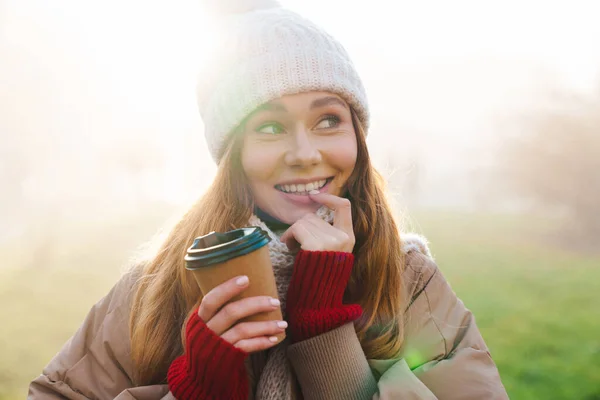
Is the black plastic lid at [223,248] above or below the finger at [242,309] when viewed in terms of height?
above

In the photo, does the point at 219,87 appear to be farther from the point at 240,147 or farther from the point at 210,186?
→ the point at 210,186

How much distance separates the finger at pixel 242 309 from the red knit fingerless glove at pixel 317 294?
0.19 metres

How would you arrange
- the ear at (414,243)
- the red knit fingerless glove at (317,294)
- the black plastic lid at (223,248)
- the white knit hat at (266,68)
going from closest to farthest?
the black plastic lid at (223,248), the red knit fingerless glove at (317,294), the white knit hat at (266,68), the ear at (414,243)

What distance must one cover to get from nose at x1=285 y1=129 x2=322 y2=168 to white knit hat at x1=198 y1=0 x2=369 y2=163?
0.16 metres

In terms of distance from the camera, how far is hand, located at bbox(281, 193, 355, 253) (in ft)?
5.32

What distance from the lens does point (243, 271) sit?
1350mm

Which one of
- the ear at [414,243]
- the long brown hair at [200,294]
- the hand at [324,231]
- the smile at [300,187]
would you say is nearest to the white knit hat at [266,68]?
the long brown hair at [200,294]

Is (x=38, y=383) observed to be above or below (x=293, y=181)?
below

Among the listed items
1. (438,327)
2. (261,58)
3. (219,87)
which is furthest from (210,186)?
(438,327)

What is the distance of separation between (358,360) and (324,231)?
419mm

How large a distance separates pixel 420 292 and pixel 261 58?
3.51 ft

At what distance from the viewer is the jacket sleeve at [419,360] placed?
1568 mm

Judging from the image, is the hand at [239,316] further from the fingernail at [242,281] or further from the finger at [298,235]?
the finger at [298,235]

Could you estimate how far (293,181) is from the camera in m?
1.84
